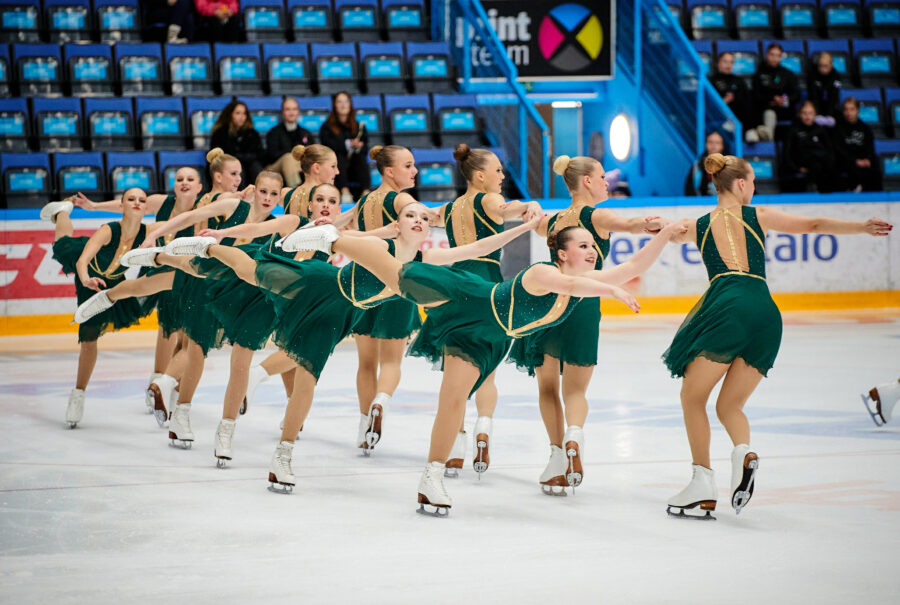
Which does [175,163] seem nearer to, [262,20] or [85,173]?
[85,173]

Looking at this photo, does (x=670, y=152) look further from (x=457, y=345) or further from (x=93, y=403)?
(x=457, y=345)

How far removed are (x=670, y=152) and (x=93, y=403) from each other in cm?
857

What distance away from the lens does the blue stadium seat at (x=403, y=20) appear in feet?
47.3

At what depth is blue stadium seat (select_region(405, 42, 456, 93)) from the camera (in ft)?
45.6

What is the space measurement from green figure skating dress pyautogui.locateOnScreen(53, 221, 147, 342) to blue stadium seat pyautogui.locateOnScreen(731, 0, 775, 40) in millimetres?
10627

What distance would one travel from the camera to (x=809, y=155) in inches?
516

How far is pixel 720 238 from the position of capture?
4.61m

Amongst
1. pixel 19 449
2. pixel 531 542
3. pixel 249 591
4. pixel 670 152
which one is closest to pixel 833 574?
pixel 531 542

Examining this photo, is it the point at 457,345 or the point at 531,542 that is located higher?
the point at 457,345

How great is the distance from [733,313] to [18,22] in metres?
11.3

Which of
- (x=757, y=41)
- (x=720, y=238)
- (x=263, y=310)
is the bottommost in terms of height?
(x=263, y=310)

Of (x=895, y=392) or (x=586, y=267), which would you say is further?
(x=895, y=392)

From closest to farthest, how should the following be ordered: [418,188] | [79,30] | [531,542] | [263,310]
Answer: [531,542]
[263,310]
[418,188]
[79,30]

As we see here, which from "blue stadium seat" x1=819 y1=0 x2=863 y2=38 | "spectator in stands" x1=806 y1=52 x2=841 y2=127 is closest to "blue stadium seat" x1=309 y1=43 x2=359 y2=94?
"spectator in stands" x1=806 y1=52 x2=841 y2=127
